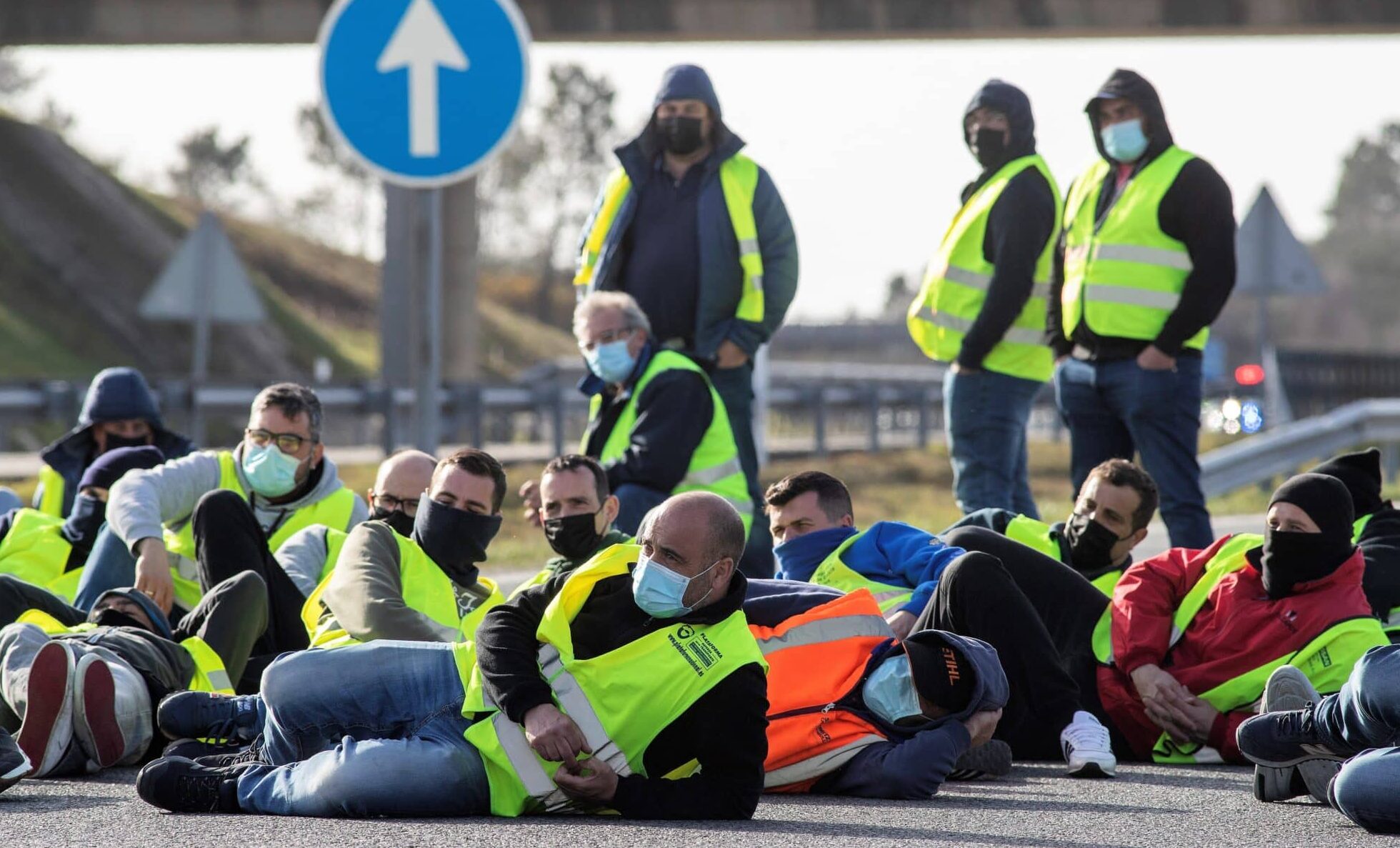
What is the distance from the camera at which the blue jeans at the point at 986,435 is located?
9.93 m

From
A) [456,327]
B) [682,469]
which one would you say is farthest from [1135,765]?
[456,327]

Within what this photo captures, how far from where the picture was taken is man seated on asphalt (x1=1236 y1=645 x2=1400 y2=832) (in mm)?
5590

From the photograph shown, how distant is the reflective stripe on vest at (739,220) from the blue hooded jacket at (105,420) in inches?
73.9

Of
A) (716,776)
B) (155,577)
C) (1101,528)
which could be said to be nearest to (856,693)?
(716,776)

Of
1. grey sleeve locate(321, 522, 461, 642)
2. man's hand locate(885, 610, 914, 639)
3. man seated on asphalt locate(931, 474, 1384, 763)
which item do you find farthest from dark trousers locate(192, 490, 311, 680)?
man seated on asphalt locate(931, 474, 1384, 763)

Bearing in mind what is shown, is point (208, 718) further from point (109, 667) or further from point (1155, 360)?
point (1155, 360)

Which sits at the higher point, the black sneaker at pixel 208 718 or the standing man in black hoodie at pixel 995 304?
the standing man in black hoodie at pixel 995 304

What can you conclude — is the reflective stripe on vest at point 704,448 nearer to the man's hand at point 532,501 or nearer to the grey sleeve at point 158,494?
the man's hand at point 532,501

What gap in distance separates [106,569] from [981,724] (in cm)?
328

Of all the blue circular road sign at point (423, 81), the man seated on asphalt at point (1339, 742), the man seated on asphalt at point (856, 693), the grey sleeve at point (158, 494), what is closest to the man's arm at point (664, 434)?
the blue circular road sign at point (423, 81)

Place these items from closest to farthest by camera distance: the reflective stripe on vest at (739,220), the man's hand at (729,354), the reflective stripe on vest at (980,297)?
the man's hand at (729,354) < the reflective stripe on vest at (739,220) < the reflective stripe on vest at (980,297)

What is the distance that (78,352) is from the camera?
54.9 metres

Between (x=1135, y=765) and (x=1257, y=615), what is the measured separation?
23.0 inches

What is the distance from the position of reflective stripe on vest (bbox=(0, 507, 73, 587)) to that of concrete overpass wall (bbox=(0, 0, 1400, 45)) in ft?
79.5
